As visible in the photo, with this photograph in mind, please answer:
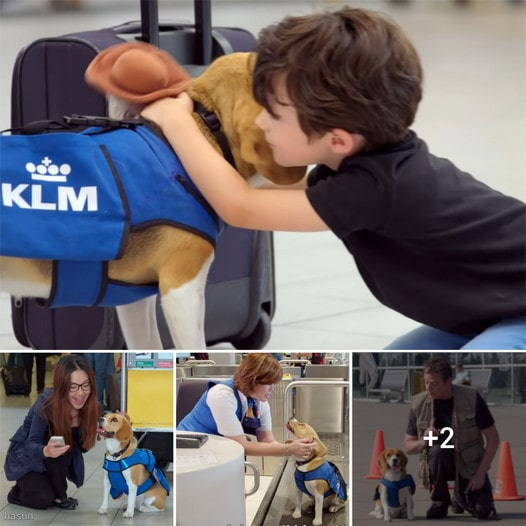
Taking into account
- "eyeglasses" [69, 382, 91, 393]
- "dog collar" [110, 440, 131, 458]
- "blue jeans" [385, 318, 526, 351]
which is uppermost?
"blue jeans" [385, 318, 526, 351]

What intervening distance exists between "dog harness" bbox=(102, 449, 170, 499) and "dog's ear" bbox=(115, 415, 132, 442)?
22mm

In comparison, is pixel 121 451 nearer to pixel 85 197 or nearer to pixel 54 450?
pixel 54 450

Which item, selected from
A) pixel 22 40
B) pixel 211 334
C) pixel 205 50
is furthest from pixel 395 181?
pixel 22 40

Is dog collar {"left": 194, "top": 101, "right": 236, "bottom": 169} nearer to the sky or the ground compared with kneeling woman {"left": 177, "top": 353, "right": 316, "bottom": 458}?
nearer to the sky

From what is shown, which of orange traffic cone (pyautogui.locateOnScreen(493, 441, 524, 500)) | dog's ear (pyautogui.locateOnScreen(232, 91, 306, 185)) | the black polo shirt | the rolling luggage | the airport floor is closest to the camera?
orange traffic cone (pyautogui.locateOnScreen(493, 441, 524, 500))

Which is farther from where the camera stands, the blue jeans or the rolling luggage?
the rolling luggage

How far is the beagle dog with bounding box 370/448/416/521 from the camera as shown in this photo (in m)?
1.23

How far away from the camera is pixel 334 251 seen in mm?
3268

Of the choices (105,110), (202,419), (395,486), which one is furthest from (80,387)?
(105,110)

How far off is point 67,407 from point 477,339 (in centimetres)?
54

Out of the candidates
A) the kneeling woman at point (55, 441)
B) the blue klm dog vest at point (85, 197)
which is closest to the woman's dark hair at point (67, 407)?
the kneeling woman at point (55, 441)

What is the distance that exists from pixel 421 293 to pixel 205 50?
2.54ft

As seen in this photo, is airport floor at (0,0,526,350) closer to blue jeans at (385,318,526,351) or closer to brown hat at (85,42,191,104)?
brown hat at (85,42,191,104)

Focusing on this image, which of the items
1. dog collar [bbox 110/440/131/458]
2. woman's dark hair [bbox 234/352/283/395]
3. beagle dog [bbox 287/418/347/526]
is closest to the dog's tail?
beagle dog [bbox 287/418/347/526]
